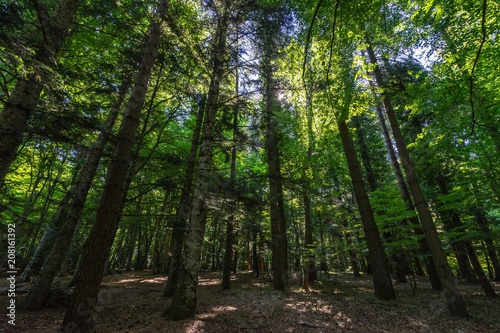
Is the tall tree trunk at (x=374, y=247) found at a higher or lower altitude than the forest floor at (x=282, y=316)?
higher

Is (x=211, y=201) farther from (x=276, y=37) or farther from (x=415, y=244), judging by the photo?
(x=415, y=244)

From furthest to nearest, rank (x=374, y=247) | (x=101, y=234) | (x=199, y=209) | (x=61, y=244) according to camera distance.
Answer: (x=374, y=247) → (x=61, y=244) → (x=199, y=209) → (x=101, y=234)

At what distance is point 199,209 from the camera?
6.04 meters

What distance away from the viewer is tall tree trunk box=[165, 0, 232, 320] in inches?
218

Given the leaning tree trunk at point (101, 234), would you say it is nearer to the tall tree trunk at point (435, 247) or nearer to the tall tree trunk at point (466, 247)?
the tall tree trunk at point (435, 247)

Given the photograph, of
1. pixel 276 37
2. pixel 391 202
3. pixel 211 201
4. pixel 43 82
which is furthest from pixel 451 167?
pixel 43 82

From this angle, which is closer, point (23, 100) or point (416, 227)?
point (23, 100)

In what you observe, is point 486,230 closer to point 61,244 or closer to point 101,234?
point 101,234

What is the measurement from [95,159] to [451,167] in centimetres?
1479

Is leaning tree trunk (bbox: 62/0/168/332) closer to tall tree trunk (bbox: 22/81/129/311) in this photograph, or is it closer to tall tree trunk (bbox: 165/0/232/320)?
tall tree trunk (bbox: 22/81/129/311)

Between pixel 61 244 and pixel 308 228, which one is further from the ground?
pixel 308 228

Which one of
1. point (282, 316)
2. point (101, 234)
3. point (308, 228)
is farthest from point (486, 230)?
point (101, 234)

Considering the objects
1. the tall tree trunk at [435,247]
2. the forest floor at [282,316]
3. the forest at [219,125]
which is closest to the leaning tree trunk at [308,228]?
the forest at [219,125]

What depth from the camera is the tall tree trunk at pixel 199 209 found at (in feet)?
18.2
